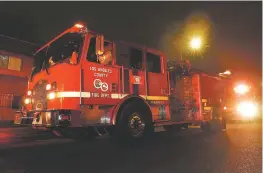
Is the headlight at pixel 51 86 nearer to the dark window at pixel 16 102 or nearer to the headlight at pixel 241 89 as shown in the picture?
the headlight at pixel 241 89

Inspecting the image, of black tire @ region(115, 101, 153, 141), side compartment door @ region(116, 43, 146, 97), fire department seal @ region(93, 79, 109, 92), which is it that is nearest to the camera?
fire department seal @ region(93, 79, 109, 92)

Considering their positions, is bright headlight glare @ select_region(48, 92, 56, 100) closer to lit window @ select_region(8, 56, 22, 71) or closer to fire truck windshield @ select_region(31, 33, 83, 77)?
fire truck windshield @ select_region(31, 33, 83, 77)

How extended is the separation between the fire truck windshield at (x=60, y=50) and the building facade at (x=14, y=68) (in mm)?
8717

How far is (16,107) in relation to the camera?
14.8 meters

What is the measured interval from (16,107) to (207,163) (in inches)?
507

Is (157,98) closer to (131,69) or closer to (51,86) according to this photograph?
(131,69)

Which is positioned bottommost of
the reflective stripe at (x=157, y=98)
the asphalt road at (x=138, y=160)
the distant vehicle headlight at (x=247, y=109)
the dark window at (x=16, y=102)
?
the asphalt road at (x=138, y=160)

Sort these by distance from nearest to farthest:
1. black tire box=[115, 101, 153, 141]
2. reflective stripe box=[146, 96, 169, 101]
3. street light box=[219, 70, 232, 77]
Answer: black tire box=[115, 101, 153, 141]
reflective stripe box=[146, 96, 169, 101]
street light box=[219, 70, 232, 77]

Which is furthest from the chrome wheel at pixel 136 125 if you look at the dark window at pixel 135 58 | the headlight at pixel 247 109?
the headlight at pixel 247 109

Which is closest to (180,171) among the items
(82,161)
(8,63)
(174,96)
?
(82,161)

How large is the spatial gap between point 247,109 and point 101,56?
9.17 m

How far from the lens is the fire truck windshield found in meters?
6.11

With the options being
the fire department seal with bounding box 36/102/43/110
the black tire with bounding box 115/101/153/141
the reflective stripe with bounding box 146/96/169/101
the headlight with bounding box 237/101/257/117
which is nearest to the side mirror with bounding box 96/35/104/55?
the black tire with bounding box 115/101/153/141

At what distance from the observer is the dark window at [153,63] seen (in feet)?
24.2
